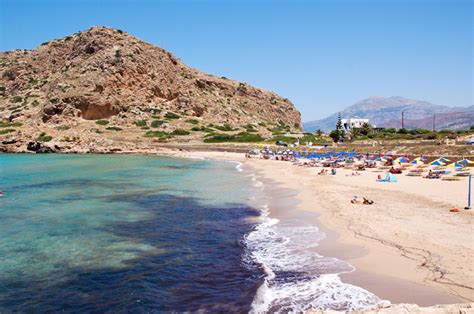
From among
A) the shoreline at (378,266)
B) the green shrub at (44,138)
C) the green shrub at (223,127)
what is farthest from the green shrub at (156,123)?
the shoreline at (378,266)

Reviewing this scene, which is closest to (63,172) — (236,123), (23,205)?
(23,205)

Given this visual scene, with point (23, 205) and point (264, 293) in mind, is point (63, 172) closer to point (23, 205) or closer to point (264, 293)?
point (23, 205)

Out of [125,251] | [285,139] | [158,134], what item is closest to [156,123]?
[158,134]

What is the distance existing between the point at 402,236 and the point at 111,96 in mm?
69794

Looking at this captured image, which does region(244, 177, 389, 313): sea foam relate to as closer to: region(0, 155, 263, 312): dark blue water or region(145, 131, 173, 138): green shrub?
region(0, 155, 263, 312): dark blue water

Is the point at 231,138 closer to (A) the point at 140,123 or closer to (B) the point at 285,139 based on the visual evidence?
(B) the point at 285,139

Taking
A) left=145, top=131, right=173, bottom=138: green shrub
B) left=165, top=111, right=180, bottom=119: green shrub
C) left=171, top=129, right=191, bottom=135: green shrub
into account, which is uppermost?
left=165, top=111, right=180, bottom=119: green shrub

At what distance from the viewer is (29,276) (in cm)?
933

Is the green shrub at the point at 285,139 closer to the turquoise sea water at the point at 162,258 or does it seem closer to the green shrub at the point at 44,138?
the green shrub at the point at 44,138

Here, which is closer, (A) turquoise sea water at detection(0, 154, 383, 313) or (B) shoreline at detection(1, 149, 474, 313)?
(B) shoreline at detection(1, 149, 474, 313)

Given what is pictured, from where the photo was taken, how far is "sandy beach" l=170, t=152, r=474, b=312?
802cm

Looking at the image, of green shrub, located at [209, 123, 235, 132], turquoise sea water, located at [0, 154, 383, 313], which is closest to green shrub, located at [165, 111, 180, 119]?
green shrub, located at [209, 123, 235, 132]

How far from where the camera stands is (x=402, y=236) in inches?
459

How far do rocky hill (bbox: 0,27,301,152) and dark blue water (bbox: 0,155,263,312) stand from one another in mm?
44583
